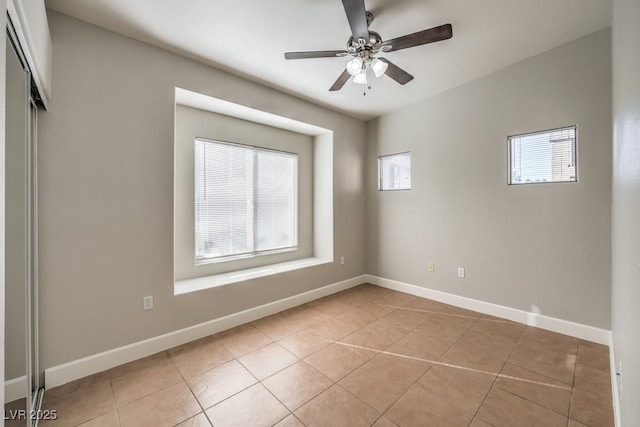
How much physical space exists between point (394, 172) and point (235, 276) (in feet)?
9.18

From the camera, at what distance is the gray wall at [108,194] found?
6.44 feet

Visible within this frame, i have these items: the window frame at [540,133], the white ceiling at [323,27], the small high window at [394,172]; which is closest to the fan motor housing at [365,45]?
the white ceiling at [323,27]

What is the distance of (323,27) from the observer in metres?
2.21

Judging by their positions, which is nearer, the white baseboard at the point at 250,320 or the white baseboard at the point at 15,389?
the white baseboard at the point at 15,389

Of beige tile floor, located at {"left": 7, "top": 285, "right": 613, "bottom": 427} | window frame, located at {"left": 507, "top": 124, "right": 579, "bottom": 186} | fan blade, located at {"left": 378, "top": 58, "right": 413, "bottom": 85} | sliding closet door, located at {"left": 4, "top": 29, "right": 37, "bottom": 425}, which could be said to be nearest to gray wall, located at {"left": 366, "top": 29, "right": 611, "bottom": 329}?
window frame, located at {"left": 507, "top": 124, "right": 579, "bottom": 186}

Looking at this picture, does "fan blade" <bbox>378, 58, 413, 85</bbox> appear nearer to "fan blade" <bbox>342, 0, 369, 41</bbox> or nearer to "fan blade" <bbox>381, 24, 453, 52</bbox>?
"fan blade" <bbox>381, 24, 453, 52</bbox>

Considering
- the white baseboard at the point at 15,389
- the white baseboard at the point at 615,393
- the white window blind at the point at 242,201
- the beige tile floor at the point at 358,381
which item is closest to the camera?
the white baseboard at the point at 15,389

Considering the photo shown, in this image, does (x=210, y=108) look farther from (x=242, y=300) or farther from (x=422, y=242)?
(x=422, y=242)

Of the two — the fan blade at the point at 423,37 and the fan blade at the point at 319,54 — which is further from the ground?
the fan blade at the point at 319,54

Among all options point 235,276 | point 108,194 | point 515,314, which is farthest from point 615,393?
point 108,194

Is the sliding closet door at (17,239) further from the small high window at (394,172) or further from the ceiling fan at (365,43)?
the small high window at (394,172)

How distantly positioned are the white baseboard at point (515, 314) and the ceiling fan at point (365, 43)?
8.89ft

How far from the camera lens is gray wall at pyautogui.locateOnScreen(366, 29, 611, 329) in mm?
2455

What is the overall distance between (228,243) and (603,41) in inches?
170
